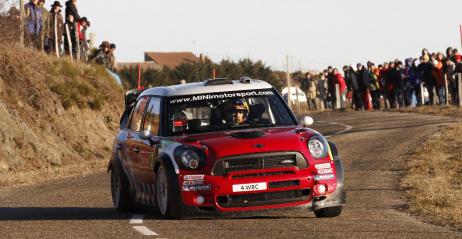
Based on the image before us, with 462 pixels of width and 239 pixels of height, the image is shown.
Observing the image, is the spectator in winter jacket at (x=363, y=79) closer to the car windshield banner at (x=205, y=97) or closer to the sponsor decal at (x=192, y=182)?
the car windshield banner at (x=205, y=97)

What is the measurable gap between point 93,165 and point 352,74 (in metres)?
19.8

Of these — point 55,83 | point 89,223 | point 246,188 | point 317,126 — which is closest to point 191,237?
point 246,188

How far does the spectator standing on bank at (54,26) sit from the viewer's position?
33250mm

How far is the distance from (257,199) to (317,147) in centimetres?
86

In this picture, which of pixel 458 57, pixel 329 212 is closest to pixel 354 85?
pixel 458 57

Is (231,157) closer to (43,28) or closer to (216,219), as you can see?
(216,219)

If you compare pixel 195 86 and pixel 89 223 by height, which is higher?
pixel 195 86

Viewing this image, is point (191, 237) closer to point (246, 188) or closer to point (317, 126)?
point (246, 188)

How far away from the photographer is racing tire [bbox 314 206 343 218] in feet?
43.6

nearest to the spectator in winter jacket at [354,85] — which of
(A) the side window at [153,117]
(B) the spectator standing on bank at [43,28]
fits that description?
(B) the spectator standing on bank at [43,28]

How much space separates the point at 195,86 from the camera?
47.5 ft

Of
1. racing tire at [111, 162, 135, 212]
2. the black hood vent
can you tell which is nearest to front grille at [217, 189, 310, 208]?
the black hood vent

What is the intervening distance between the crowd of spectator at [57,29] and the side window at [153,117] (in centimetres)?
1712

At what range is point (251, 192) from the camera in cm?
1266
